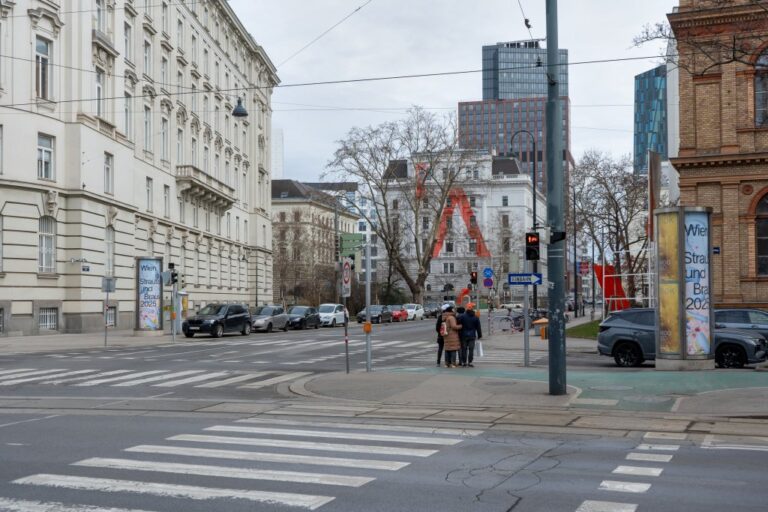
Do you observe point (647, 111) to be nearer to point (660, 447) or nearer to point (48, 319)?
point (48, 319)

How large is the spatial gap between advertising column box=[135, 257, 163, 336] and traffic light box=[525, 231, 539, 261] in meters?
24.5

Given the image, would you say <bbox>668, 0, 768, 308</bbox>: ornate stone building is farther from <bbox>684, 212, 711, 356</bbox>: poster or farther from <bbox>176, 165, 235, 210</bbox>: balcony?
<bbox>176, 165, 235, 210</bbox>: balcony

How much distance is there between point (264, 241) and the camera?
80.5 meters

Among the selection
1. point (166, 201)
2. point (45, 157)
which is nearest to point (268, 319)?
point (166, 201)

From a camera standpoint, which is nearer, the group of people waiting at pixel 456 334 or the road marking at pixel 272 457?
the road marking at pixel 272 457

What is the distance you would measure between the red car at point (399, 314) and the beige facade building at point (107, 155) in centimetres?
1347

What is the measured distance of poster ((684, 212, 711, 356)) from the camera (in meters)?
Result: 20.1

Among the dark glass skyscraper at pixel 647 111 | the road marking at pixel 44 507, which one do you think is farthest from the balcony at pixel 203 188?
the dark glass skyscraper at pixel 647 111

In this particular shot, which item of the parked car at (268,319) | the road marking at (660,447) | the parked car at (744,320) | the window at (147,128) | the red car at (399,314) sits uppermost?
the window at (147,128)

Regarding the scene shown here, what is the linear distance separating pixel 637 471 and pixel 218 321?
1369 inches

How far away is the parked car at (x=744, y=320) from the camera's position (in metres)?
22.8

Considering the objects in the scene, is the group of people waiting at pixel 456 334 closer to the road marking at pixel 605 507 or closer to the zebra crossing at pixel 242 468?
the zebra crossing at pixel 242 468

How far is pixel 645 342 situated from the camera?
74.9 ft

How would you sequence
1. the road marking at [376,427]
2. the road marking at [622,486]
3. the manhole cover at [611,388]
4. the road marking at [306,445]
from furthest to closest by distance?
the manhole cover at [611,388]
the road marking at [376,427]
the road marking at [306,445]
the road marking at [622,486]
